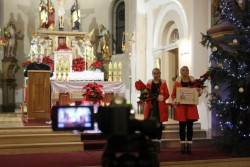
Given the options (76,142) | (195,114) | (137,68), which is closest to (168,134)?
(195,114)

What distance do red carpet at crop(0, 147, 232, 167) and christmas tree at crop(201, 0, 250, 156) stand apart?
52cm

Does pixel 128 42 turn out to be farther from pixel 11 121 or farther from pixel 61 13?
pixel 11 121

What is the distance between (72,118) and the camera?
2.06m

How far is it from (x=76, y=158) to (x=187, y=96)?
2.31 m

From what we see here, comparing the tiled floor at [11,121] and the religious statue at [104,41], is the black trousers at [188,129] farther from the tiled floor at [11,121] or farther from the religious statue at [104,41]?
the religious statue at [104,41]

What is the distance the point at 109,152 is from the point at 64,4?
15145 mm

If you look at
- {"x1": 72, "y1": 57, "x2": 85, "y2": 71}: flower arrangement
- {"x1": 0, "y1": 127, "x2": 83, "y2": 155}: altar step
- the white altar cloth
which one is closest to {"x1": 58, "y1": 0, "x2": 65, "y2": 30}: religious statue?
{"x1": 72, "y1": 57, "x2": 85, "y2": 71}: flower arrangement

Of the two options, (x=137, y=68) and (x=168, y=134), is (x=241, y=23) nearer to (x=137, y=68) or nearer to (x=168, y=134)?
(x=168, y=134)

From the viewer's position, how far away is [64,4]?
54.0 feet

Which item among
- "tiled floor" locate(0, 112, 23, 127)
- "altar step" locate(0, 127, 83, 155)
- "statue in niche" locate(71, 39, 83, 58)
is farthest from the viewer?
"statue in niche" locate(71, 39, 83, 58)

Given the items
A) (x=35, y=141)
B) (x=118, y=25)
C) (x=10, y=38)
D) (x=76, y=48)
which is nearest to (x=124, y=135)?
(x=35, y=141)

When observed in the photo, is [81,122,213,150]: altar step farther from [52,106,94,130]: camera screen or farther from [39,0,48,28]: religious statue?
[39,0,48,28]: religious statue

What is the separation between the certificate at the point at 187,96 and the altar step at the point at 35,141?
225 cm

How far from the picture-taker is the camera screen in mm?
2035
